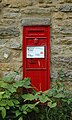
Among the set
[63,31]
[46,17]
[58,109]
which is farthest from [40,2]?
[58,109]

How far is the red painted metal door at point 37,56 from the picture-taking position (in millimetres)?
4234

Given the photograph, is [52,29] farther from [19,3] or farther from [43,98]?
[43,98]

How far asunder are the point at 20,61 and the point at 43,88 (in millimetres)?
506

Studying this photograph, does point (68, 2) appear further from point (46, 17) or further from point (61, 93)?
point (61, 93)

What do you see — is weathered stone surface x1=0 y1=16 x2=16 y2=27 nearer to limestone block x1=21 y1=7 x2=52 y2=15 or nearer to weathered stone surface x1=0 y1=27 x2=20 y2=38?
weathered stone surface x1=0 y1=27 x2=20 y2=38

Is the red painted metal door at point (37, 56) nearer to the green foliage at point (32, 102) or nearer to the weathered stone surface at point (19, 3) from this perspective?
the green foliage at point (32, 102)

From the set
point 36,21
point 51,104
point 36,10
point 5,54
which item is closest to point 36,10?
point 36,10

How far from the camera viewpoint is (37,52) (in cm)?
423

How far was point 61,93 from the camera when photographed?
158 inches

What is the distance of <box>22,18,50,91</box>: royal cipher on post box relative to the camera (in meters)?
4.23

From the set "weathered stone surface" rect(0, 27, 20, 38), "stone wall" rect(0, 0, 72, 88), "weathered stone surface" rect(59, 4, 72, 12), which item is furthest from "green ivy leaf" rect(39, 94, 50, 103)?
"weathered stone surface" rect(59, 4, 72, 12)

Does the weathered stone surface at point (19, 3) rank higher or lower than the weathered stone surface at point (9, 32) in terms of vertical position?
higher

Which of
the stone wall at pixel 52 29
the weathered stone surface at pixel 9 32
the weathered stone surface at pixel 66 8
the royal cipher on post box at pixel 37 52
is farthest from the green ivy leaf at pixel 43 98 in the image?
the weathered stone surface at pixel 66 8

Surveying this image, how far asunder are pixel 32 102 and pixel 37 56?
2.13 feet
